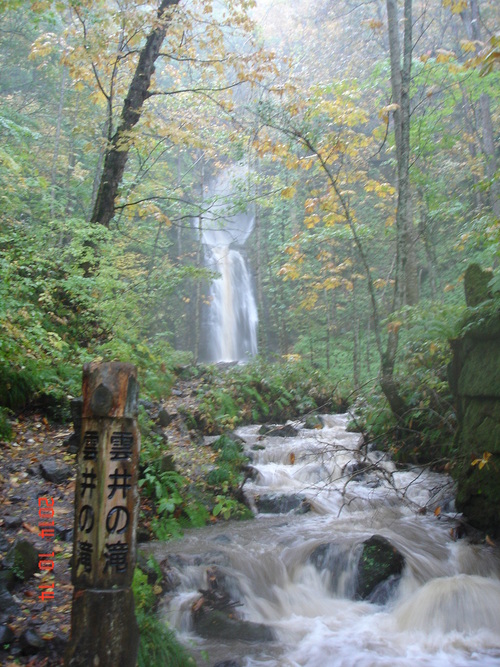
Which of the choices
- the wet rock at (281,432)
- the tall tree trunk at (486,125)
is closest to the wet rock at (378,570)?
the wet rock at (281,432)

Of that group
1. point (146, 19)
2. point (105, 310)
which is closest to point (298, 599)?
point (105, 310)

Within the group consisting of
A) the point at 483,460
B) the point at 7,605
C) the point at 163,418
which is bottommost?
the point at 7,605

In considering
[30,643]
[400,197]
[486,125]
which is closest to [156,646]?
[30,643]

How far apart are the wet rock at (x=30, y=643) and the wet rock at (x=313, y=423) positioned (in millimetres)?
8303

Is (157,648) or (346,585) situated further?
(346,585)

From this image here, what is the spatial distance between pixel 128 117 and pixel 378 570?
27.8 ft

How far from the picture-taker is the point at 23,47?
1778 cm

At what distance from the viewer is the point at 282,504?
24.1ft

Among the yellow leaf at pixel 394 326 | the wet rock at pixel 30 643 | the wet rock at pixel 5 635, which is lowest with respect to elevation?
the wet rock at pixel 30 643

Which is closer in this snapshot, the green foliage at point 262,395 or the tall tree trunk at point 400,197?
the tall tree trunk at point 400,197

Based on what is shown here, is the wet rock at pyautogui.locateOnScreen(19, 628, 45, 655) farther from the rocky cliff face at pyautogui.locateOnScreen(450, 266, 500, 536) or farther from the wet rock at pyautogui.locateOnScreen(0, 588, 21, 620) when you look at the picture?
the rocky cliff face at pyautogui.locateOnScreen(450, 266, 500, 536)

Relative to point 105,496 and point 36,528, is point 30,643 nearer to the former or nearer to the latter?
point 105,496

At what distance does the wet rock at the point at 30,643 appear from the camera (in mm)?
3062

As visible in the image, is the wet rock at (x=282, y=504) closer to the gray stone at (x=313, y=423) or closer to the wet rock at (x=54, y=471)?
the wet rock at (x=54, y=471)
